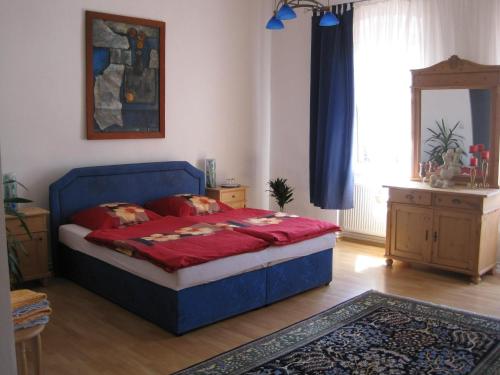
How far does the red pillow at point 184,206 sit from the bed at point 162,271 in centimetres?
18

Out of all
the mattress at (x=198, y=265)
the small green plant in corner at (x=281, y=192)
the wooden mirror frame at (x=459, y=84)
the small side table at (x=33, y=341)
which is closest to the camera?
the small side table at (x=33, y=341)

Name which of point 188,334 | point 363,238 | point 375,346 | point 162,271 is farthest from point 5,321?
point 363,238

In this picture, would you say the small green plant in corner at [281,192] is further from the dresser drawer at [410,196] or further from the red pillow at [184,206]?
the dresser drawer at [410,196]

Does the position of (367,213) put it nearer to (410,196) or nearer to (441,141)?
(410,196)

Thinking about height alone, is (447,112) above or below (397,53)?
below

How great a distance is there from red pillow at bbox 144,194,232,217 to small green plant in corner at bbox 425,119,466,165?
2.03 metres

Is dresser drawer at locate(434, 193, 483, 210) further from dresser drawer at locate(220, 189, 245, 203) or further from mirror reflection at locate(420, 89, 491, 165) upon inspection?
dresser drawer at locate(220, 189, 245, 203)

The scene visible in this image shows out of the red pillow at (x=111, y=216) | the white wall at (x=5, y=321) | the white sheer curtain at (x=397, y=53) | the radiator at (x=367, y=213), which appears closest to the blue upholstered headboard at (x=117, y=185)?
the red pillow at (x=111, y=216)

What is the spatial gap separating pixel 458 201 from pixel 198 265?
7.95ft

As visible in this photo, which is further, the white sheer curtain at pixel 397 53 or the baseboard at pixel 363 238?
the baseboard at pixel 363 238

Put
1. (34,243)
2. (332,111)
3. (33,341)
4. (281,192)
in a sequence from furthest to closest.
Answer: (281,192) < (332,111) < (34,243) < (33,341)

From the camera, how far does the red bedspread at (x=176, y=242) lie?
137 inches

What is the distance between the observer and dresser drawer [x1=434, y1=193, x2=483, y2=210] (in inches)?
177

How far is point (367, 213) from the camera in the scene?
19.2 feet
